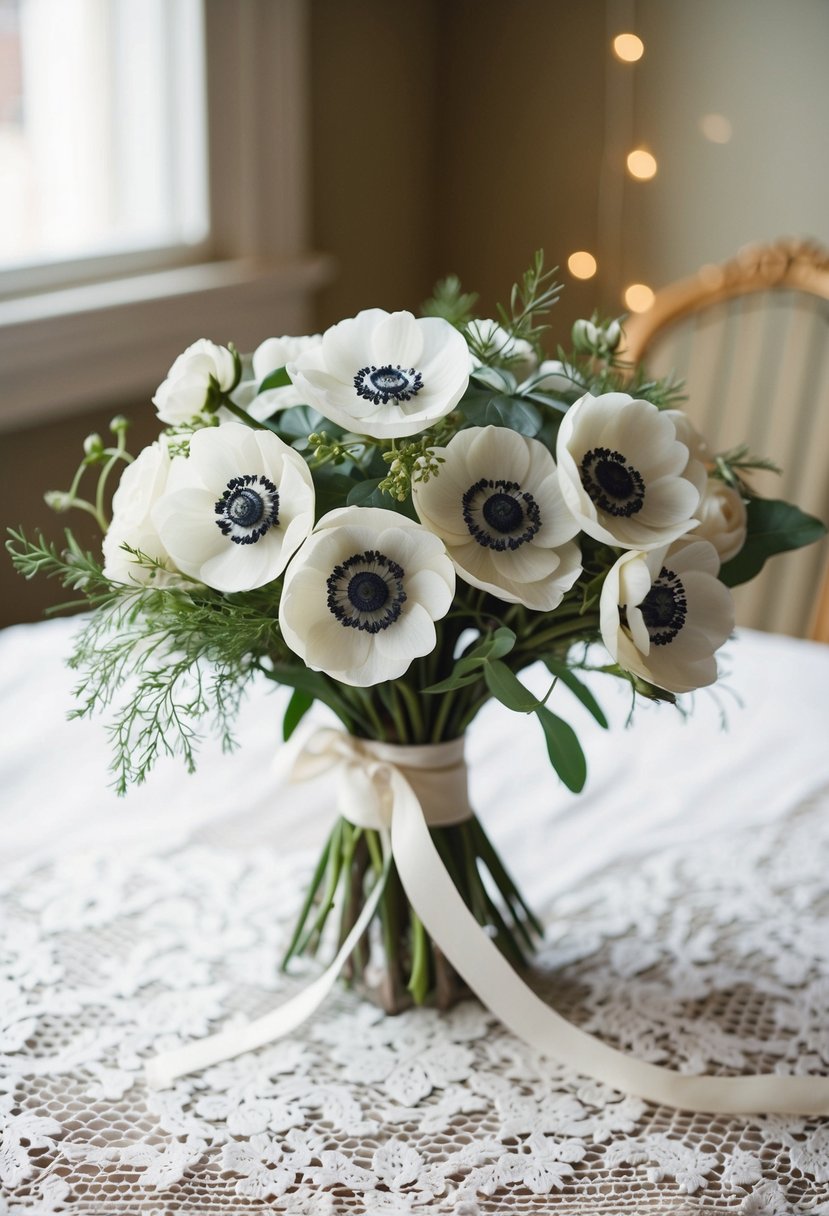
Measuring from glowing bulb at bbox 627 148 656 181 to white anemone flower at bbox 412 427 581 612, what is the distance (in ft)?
6.14

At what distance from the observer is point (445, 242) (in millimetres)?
2760

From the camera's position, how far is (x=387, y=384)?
2.25 ft

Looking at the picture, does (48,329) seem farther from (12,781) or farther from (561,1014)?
(561,1014)

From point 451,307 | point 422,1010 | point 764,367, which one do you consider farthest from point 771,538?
point 764,367

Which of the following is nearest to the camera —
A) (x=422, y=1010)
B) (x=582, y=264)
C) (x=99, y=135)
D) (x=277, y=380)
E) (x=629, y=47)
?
(x=277, y=380)

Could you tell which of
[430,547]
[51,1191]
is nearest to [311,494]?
[430,547]

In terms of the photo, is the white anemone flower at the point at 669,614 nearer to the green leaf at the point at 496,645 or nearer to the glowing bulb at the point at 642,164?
the green leaf at the point at 496,645

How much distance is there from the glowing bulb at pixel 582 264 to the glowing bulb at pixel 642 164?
180mm

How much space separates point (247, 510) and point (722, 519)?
29 centimetres

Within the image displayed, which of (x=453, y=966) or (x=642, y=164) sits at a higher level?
(x=642, y=164)

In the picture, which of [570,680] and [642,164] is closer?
[570,680]

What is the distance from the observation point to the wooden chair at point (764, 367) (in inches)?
63.1

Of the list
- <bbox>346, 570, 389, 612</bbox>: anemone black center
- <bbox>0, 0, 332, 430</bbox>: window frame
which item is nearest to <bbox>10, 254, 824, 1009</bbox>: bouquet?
<bbox>346, 570, 389, 612</bbox>: anemone black center

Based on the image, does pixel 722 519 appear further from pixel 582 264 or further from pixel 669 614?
pixel 582 264
